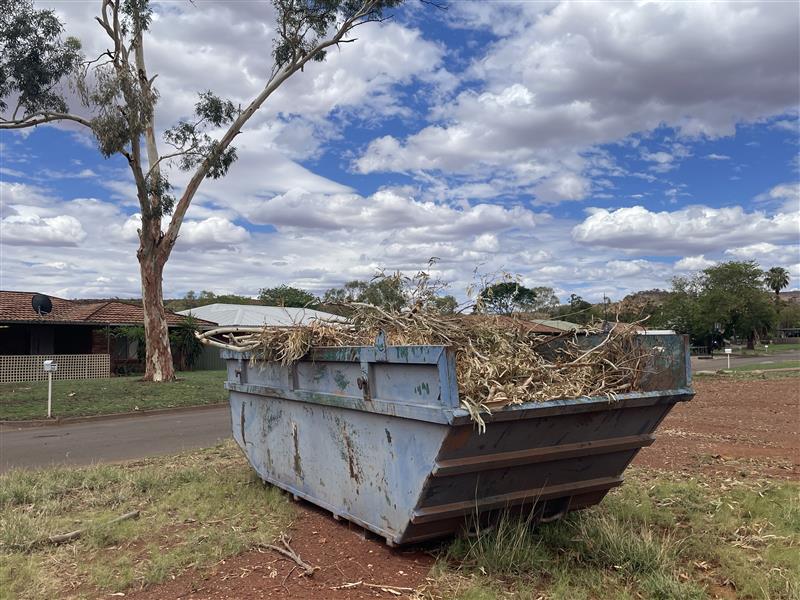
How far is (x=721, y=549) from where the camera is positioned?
469 centimetres

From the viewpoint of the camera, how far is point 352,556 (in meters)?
4.52

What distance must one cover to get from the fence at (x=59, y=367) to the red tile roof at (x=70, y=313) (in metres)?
1.76

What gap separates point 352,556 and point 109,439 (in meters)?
8.68

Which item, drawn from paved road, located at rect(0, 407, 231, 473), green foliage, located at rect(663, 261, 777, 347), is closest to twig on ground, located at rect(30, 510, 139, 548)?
paved road, located at rect(0, 407, 231, 473)

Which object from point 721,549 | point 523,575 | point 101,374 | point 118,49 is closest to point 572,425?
point 523,575

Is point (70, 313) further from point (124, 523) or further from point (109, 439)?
point (124, 523)

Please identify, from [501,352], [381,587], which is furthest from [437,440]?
[381,587]

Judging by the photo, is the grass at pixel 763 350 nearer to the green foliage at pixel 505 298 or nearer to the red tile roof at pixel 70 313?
the red tile roof at pixel 70 313

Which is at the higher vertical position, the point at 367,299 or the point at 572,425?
the point at 367,299

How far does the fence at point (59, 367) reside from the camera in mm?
26562

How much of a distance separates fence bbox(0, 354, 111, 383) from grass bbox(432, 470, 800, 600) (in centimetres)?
2683

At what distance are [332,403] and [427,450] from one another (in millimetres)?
1146

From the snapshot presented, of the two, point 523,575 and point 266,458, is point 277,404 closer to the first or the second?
point 266,458

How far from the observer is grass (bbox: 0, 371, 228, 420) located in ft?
51.2
